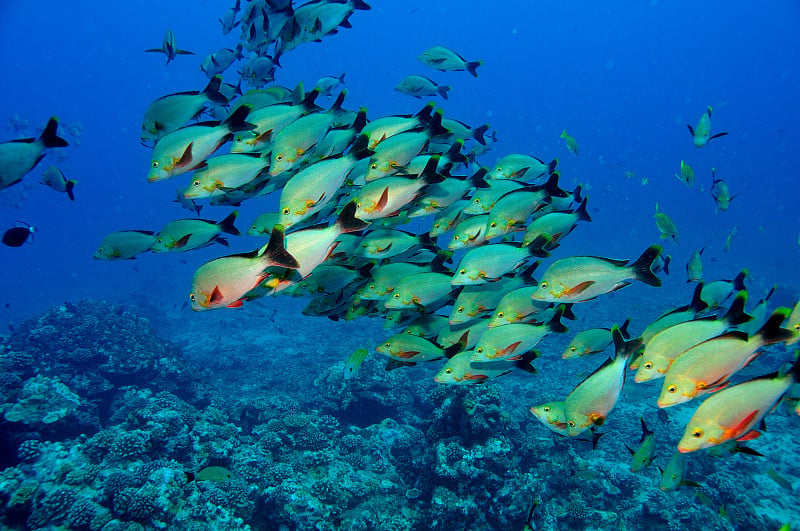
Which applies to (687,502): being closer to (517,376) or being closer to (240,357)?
(517,376)

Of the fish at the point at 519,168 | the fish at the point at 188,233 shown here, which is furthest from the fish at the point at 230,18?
the fish at the point at 519,168

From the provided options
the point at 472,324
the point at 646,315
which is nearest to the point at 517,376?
the point at 646,315

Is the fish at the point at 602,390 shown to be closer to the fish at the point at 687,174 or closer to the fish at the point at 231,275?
the fish at the point at 231,275

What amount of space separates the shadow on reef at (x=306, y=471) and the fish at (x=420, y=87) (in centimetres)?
571

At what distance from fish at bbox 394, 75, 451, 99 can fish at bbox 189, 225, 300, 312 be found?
5.45 metres

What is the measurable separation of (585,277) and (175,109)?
366cm

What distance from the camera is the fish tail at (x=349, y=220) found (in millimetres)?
2592

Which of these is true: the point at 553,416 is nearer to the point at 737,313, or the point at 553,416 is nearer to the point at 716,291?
the point at 737,313

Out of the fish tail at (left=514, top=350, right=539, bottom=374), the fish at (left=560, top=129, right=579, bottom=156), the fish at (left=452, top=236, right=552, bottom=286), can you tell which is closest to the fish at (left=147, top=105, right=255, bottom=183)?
the fish at (left=452, top=236, right=552, bottom=286)

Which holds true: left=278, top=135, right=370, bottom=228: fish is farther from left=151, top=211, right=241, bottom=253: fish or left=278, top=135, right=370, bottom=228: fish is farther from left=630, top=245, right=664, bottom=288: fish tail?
left=630, top=245, right=664, bottom=288: fish tail

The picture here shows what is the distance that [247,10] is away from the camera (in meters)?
5.39

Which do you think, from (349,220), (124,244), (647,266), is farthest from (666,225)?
(124,244)

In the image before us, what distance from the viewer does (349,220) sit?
264 centimetres

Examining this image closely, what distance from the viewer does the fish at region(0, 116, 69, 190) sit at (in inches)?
121
